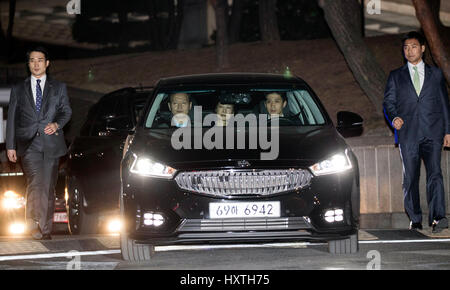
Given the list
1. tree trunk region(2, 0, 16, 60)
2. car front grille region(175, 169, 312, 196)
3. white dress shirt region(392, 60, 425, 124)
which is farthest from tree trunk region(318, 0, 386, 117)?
tree trunk region(2, 0, 16, 60)

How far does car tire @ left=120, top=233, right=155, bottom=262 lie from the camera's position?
909 centimetres

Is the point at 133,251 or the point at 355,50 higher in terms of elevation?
the point at 355,50

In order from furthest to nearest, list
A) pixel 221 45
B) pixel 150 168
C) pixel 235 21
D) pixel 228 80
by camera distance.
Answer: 1. pixel 235 21
2. pixel 221 45
3. pixel 228 80
4. pixel 150 168

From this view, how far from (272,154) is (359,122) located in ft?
5.27

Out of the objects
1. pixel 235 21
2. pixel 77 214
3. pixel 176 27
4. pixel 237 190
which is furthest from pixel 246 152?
pixel 176 27

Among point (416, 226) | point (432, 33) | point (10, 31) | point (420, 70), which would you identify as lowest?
point (416, 226)

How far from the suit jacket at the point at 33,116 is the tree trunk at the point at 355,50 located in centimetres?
826

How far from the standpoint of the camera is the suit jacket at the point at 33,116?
1116cm

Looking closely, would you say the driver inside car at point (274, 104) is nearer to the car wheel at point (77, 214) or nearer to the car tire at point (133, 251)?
the car tire at point (133, 251)

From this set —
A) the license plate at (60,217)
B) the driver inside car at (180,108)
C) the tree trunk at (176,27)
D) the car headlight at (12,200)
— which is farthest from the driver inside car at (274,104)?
the tree trunk at (176,27)

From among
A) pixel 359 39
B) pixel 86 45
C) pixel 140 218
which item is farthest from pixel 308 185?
pixel 86 45

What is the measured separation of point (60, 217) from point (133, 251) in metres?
3.26

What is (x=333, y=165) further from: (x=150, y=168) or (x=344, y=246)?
(x=150, y=168)

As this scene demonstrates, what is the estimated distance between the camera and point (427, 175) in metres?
11.6
